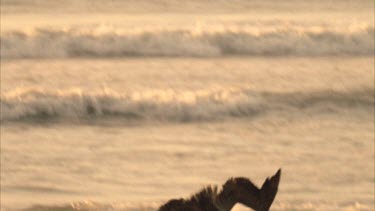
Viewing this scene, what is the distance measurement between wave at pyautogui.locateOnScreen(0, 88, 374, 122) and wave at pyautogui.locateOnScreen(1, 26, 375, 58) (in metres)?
3.11

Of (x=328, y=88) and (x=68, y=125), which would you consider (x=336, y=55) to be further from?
(x=68, y=125)

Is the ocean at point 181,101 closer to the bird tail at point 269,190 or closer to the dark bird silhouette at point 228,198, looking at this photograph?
the dark bird silhouette at point 228,198

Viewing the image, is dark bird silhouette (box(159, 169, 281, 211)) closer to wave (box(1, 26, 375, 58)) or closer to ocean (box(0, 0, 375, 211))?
ocean (box(0, 0, 375, 211))

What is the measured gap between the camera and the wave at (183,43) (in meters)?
20.0

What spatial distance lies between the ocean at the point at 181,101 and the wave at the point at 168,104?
0.08 ft

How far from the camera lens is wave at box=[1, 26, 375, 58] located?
20.0m

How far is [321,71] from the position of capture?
1908cm

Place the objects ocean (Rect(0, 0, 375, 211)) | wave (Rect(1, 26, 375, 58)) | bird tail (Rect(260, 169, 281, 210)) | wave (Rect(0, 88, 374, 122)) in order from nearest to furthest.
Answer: bird tail (Rect(260, 169, 281, 210)), ocean (Rect(0, 0, 375, 211)), wave (Rect(0, 88, 374, 122)), wave (Rect(1, 26, 375, 58))

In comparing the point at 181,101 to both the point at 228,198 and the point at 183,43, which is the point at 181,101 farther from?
the point at 228,198

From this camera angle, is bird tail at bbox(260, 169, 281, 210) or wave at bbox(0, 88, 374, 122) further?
wave at bbox(0, 88, 374, 122)

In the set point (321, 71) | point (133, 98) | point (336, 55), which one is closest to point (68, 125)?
point (133, 98)

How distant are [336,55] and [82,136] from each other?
722 cm

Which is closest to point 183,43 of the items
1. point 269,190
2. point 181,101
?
point 181,101

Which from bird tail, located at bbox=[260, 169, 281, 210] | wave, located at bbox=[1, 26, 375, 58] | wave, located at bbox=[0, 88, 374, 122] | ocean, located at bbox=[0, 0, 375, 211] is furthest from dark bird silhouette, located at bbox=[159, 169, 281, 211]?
wave, located at bbox=[1, 26, 375, 58]
